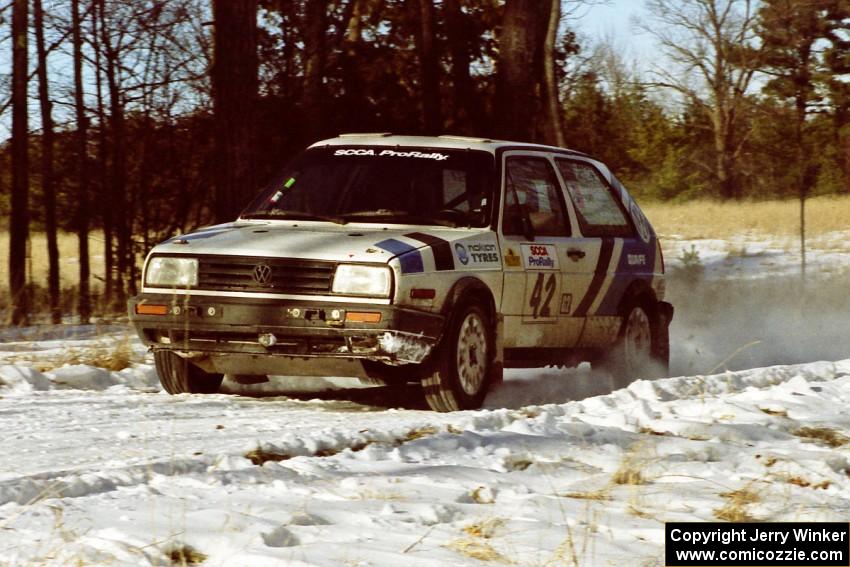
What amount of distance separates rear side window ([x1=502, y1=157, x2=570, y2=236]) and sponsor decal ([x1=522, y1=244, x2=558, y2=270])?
0.10m

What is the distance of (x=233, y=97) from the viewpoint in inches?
533

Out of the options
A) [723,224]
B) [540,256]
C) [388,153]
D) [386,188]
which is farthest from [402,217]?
[723,224]

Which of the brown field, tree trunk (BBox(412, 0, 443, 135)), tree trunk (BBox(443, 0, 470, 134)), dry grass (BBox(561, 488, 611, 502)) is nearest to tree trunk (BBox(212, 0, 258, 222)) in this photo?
tree trunk (BBox(412, 0, 443, 135))

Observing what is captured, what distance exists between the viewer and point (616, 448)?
21.4ft

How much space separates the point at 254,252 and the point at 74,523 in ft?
11.3

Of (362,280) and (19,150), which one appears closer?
(362,280)

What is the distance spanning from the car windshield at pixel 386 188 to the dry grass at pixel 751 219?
23166 millimetres

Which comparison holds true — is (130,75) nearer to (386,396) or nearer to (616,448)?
(386,396)

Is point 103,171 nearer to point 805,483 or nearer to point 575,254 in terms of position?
point 575,254

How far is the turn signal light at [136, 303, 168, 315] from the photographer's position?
816cm

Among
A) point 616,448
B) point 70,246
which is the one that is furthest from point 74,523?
point 70,246

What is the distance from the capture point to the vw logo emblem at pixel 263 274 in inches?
311

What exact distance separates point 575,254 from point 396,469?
13.1ft

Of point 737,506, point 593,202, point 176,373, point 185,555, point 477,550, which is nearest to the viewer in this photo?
point 185,555
